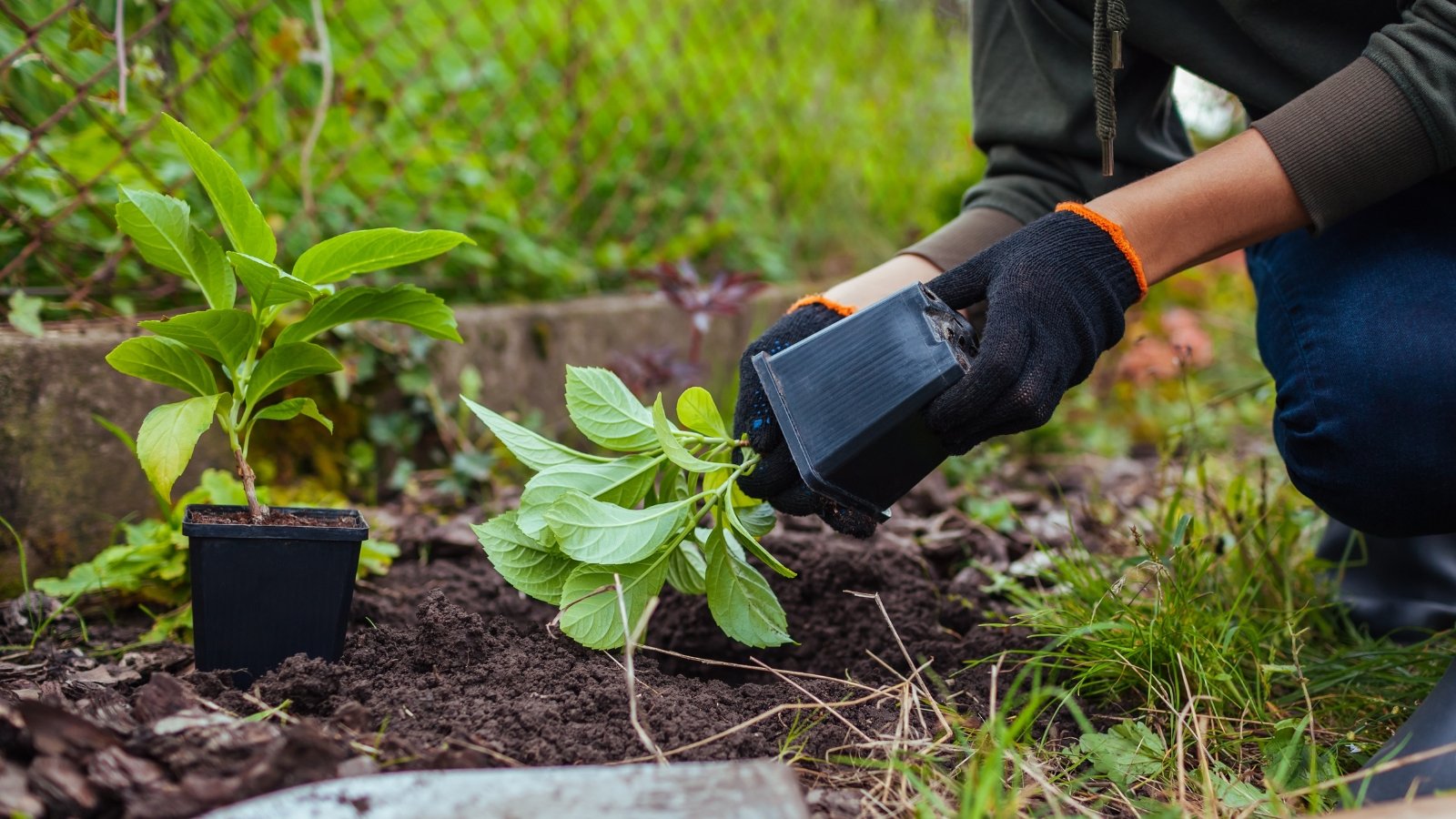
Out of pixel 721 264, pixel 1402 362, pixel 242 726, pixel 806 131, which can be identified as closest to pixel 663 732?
pixel 242 726

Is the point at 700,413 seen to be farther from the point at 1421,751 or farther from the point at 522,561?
the point at 1421,751

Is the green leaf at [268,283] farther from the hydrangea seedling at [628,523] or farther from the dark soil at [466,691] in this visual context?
the dark soil at [466,691]

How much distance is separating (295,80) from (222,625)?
64.0 inches

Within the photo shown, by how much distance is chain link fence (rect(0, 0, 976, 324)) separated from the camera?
73.1 inches

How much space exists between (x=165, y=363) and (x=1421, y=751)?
1.47 meters

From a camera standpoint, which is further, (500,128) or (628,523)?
(500,128)

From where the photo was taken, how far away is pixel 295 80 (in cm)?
238

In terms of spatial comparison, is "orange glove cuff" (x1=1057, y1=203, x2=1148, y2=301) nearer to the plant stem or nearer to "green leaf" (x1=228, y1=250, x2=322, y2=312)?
"green leaf" (x1=228, y1=250, x2=322, y2=312)

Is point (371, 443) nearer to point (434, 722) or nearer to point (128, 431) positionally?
point (128, 431)

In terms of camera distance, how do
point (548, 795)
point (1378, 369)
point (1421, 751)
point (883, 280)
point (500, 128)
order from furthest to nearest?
point (500, 128) → point (883, 280) → point (1378, 369) → point (1421, 751) → point (548, 795)

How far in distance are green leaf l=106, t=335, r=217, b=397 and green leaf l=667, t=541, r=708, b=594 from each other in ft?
2.01

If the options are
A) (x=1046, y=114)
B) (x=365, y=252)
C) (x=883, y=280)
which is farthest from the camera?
(x=1046, y=114)

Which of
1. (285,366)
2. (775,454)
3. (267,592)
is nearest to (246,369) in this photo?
(285,366)

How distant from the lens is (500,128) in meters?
2.90
